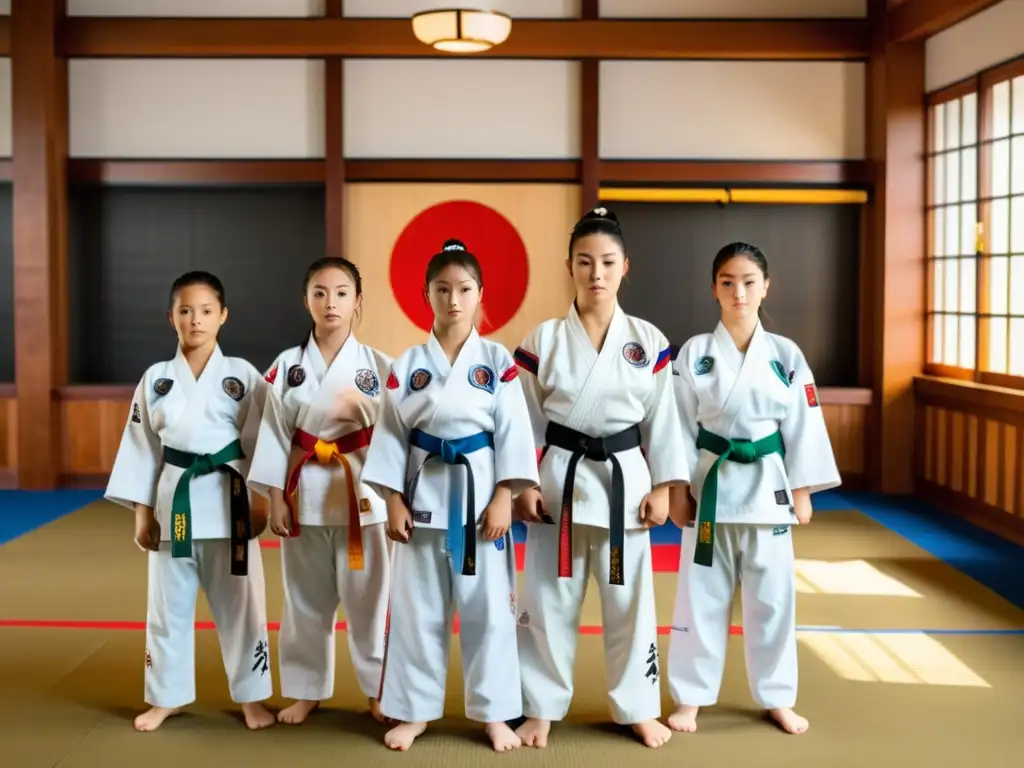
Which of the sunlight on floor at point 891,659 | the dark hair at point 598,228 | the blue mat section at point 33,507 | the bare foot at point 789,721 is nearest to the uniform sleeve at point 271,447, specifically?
the dark hair at point 598,228

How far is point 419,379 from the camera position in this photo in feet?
9.25

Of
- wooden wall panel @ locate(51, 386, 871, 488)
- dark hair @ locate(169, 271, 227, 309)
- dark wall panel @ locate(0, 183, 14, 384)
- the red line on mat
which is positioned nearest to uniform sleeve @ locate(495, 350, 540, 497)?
dark hair @ locate(169, 271, 227, 309)

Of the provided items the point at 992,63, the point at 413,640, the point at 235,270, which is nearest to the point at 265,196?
the point at 235,270

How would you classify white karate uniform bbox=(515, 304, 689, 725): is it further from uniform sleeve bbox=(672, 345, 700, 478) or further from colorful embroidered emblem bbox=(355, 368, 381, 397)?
colorful embroidered emblem bbox=(355, 368, 381, 397)

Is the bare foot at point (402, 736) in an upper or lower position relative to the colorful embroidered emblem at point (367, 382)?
lower

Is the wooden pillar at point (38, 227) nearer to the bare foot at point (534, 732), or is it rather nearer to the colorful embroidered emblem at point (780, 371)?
the bare foot at point (534, 732)

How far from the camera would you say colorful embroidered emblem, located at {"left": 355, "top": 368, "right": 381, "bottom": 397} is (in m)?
3.03

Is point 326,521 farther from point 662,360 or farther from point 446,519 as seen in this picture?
point 662,360

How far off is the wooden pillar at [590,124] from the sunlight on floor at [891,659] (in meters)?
3.71

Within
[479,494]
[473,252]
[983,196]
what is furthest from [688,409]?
[473,252]

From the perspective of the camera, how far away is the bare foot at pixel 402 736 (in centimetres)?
277

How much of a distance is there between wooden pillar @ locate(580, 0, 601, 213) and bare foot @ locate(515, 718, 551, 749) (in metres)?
4.45

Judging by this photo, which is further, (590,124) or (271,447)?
(590,124)

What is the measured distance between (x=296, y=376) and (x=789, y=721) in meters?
1.61
